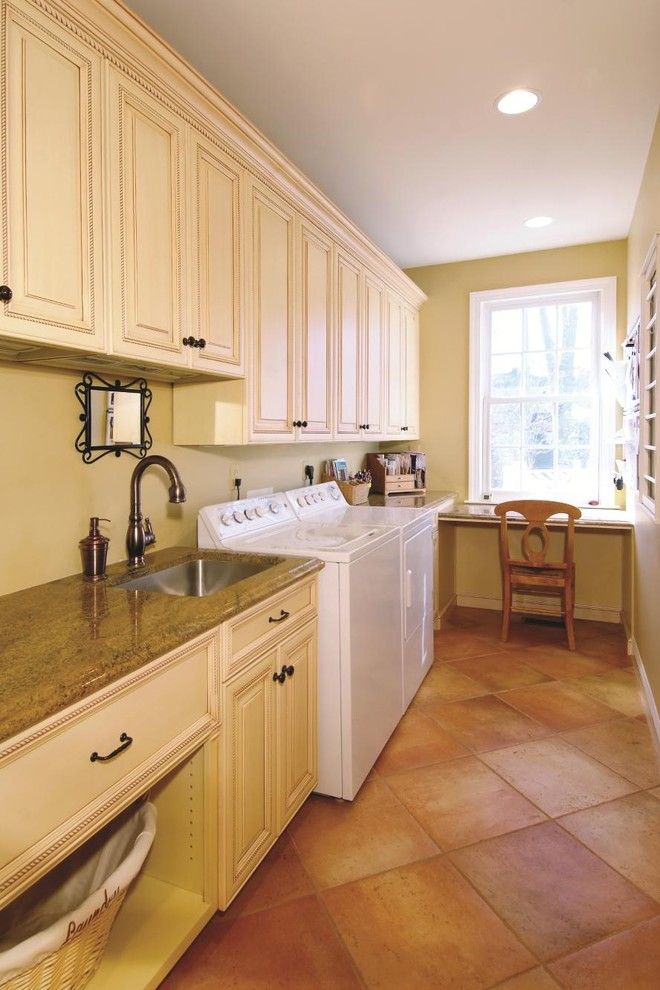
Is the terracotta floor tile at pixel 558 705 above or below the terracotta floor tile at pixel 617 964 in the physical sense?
above

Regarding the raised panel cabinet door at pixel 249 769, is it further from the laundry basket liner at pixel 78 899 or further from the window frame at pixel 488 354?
the window frame at pixel 488 354

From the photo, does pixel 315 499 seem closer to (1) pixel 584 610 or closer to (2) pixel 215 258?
(2) pixel 215 258

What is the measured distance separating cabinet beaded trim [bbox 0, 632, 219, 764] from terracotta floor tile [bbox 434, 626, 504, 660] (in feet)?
7.84

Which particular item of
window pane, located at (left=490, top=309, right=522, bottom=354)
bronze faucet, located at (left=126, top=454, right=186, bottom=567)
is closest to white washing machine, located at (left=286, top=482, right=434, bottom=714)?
bronze faucet, located at (left=126, top=454, right=186, bottom=567)

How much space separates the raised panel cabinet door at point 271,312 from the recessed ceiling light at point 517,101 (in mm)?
978

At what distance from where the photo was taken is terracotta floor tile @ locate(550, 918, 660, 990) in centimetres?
143

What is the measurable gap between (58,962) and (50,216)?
153cm

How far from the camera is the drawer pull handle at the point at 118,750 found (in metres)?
1.13

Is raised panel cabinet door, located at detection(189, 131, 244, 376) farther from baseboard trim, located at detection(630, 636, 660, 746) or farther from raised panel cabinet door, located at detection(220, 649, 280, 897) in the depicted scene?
baseboard trim, located at detection(630, 636, 660, 746)

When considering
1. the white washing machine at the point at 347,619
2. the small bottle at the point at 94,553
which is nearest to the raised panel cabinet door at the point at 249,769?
the white washing machine at the point at 347,619

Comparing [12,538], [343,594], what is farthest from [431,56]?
[12,538]

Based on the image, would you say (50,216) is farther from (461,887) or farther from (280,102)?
(461,887)

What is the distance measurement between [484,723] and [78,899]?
6.16 ft

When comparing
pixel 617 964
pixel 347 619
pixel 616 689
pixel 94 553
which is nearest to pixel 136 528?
pixel 94 553
